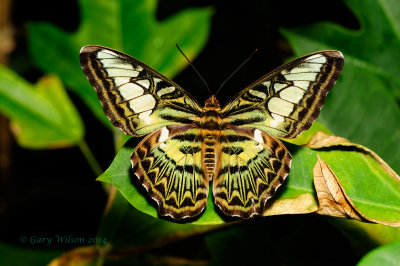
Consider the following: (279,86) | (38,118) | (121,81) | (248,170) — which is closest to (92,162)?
(38,118)

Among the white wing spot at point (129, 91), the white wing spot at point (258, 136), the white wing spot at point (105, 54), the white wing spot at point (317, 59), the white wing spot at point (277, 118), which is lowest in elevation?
the white wing spot at point (258, 136)

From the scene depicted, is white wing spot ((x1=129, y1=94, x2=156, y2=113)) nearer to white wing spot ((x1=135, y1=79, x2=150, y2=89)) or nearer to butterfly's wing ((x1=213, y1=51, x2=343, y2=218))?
white wing spot ((x1=135, y1=79, x2=150, y2=89))

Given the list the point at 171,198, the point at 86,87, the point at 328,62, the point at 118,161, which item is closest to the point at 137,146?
the point at 118,161

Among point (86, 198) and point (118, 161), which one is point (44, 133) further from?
point (118, 161)

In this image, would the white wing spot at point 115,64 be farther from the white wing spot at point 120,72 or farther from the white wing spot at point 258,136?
the white wing spot at point 258,136

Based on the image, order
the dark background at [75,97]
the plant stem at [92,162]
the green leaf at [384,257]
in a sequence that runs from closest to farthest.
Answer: the green leaf at [384,257]
the plant stem at [92,162]
the dark background at [75,97]

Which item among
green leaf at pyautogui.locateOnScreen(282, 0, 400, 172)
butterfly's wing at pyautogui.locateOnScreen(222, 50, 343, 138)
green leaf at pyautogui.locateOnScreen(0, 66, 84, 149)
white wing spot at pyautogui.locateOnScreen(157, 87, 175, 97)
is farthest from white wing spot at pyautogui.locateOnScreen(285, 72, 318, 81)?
green leaf at pyautogui.locateOnScreen(0, 66, 84, 149)

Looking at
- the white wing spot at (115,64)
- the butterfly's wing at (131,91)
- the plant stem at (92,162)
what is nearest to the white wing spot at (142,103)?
the butterfly's wing at (131,91)
